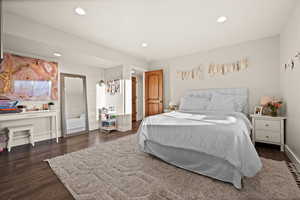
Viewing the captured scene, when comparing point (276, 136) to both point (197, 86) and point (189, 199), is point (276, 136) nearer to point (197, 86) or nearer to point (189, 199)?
point (197, 86)

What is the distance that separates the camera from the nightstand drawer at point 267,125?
2607 millimetres

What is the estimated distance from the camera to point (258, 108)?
2990 mm

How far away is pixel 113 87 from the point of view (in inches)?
177

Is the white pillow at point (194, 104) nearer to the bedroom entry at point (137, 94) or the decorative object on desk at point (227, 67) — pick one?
the decorative object on desk at point (227, 67)

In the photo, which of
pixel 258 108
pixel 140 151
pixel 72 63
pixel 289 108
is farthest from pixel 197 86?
pixel 72 63

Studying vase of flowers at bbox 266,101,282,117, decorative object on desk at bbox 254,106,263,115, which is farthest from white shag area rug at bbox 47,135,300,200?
decorative object on desk at bbox 254,106,263,115

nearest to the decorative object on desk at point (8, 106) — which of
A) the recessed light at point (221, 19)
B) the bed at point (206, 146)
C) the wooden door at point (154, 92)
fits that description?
the bed at point (206, 146)

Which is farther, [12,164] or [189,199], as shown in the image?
[12,164]

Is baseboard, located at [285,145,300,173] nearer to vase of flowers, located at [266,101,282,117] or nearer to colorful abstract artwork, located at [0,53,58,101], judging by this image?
vase of flowers, located at [266,101,282,117]

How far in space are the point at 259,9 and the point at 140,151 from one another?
324cm

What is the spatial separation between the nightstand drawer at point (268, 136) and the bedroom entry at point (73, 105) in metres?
4.67

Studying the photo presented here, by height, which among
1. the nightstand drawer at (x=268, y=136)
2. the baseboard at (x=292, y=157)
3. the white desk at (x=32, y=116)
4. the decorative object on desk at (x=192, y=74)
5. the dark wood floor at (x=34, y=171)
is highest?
the decorative object on desk at (x=192, y=74)

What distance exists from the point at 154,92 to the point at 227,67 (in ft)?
8.15

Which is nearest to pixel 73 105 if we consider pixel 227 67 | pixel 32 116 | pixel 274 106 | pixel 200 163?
pixel 32 116
